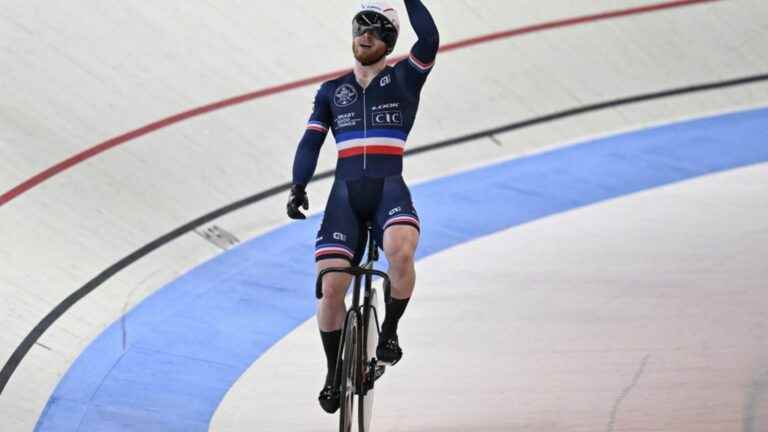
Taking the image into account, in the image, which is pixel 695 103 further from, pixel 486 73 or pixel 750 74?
pixel 486 73

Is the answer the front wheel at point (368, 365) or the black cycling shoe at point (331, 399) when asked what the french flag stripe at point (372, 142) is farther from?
the black cycling shoe at point (331, 399)

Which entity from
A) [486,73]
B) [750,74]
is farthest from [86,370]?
[750,74]

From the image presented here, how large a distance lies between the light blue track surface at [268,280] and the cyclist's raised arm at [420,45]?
1.49m

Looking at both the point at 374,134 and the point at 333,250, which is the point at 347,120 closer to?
the point at 374,134

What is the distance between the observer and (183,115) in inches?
352

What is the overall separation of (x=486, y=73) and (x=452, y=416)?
5555 millimetres

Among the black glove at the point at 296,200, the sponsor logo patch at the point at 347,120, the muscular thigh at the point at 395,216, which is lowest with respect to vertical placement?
the muscular thigh at the point at 395,216

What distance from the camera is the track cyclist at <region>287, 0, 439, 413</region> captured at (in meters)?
4.73

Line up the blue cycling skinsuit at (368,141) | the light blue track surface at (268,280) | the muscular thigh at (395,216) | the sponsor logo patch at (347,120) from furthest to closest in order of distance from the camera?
the light blue track surface at (268,280) → the sponsor logo patch at (347,120) → the blue cycling skinsuit at (368,141) → the muscular thigh at (395,216)

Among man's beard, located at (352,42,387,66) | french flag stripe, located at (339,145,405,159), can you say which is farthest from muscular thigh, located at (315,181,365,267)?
man's beard, located at (352,42,387,66)

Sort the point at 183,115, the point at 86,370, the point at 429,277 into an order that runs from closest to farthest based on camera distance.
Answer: the point at 86,370
the point at 429,277
the point at 183,115

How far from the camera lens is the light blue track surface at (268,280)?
5422 millimetres

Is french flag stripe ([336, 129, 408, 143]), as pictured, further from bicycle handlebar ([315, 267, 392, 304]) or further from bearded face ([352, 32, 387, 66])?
bicycle handlebar ([315, 267, 392, 304])

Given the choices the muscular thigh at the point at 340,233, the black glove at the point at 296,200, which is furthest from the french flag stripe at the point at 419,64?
the black glove at the point at 296,200
